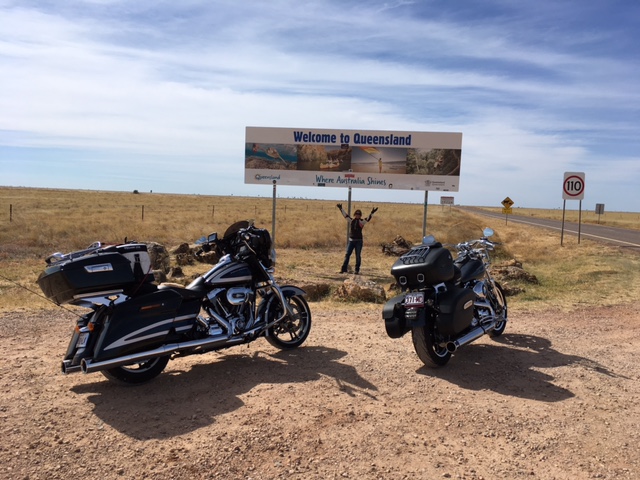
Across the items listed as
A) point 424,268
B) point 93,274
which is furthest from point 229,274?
point 424,268

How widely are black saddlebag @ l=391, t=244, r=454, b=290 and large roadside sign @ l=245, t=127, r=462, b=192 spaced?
10403 millimetres

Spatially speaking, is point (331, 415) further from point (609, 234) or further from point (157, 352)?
point (609, 234)

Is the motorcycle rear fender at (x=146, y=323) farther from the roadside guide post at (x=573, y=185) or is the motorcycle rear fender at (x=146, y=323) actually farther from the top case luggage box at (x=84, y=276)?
the roadside guide post at (x=573, y=185)

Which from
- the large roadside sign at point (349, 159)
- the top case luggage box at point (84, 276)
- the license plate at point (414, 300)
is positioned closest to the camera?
the top case luggage box at point (84, 276)

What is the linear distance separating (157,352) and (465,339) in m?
3.14

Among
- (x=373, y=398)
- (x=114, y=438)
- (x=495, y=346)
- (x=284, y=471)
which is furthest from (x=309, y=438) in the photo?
(x=495, y=346)

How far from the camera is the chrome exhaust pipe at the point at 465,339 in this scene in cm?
541

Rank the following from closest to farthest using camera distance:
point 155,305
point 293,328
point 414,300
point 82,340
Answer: point 82,340, point 155,305, point 414,300, point 293,328

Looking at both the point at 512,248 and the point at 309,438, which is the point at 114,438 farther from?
the point at 512,248

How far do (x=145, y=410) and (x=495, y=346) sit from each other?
13.7 ft

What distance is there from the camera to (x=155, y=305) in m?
4.93

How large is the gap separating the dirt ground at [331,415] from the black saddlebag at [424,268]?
905 mm

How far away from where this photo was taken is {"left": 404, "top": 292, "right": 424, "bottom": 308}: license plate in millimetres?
5258

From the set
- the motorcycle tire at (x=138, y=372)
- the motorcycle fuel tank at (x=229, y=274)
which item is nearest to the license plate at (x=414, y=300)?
the motorcycle fuel tank at (x=229, y=274)
